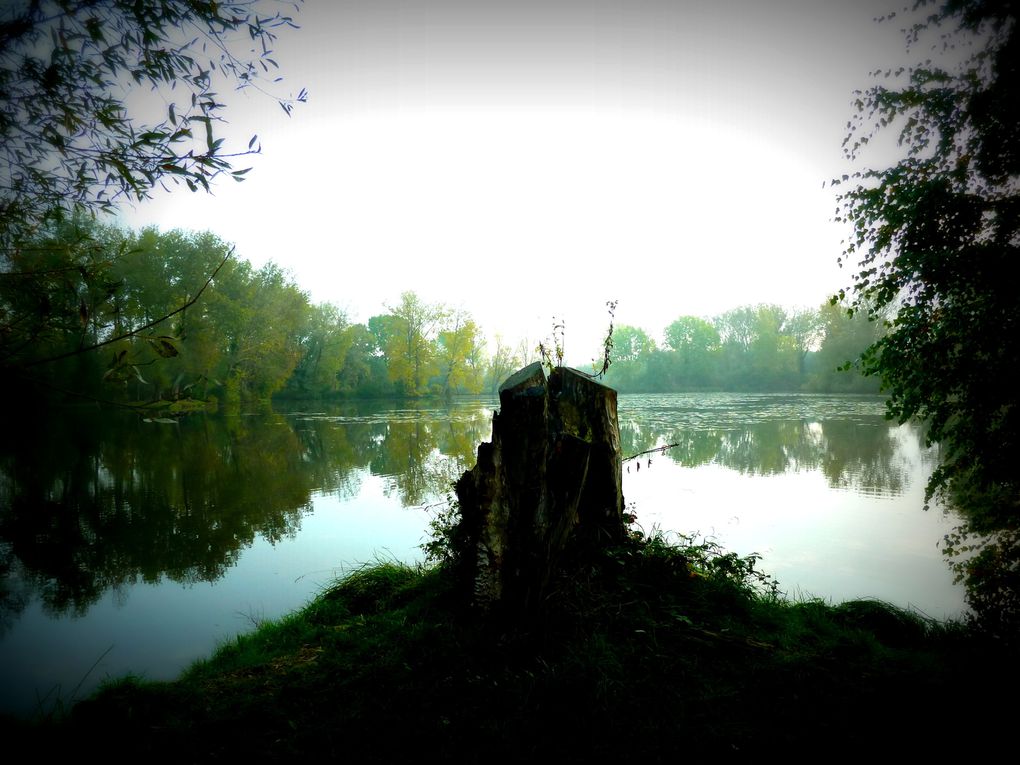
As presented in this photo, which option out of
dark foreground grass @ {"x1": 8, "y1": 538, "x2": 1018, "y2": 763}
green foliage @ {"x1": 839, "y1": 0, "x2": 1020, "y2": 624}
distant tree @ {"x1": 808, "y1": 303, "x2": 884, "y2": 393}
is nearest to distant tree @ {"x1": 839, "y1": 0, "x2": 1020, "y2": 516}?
green foliage @ {"x1": 839, "y1": 0, "x2": 1020, "y2": 624}

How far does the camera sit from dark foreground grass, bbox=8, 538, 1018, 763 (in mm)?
2600

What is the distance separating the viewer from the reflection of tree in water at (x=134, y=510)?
6.85m

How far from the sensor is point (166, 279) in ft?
115

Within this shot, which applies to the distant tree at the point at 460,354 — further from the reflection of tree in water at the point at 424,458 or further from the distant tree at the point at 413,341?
the reflection of tree in water at the point at 424,458

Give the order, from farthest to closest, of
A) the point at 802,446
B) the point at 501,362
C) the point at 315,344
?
1. the point at 501,362
2. the point at 315,344
3. the point at 802,446

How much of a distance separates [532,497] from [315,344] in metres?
59.0

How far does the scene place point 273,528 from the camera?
28.4 ft

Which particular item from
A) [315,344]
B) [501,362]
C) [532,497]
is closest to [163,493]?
[532,497]

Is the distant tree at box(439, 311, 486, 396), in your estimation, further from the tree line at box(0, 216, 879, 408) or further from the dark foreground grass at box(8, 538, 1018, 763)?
the dark foreground grass at box(8, 538, 1018, 763)

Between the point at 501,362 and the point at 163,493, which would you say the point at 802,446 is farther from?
the point at 501,362

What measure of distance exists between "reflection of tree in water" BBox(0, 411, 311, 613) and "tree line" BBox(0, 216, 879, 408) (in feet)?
8.54

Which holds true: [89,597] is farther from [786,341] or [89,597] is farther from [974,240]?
[786,341]

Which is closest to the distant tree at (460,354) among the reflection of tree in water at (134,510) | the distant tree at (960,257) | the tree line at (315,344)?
the tree line at (315,344)

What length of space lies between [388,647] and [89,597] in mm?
5177
